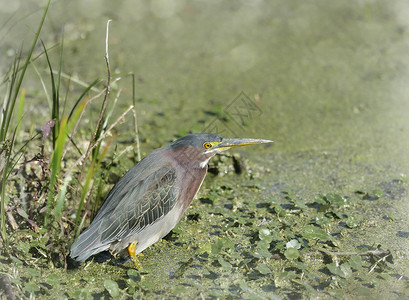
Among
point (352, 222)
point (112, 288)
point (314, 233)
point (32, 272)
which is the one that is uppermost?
point (32, 272)

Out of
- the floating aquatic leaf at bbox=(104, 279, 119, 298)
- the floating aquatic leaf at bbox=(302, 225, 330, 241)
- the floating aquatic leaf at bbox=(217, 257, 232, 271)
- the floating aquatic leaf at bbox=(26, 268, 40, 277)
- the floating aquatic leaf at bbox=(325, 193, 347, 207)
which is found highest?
the floating aquatic leaf at bbox=(26, 268, 40, 277)

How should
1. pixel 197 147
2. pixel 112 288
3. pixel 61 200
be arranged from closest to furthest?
pixel 112 288 → pixel 61 200 → pixel 197 147

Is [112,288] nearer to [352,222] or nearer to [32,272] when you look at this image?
[32,272]

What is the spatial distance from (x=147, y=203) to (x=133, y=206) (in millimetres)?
98

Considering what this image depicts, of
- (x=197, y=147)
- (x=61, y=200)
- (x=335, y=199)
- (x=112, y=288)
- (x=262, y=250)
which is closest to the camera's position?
(x=112, y=288)

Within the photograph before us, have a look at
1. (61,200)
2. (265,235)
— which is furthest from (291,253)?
(61,200)

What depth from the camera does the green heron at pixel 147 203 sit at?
383 centimetres

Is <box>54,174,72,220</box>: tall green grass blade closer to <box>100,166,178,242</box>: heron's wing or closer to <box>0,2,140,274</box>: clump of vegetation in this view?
<box>0,2,140,274</box>: clump of vegetation

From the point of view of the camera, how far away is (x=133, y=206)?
3.92 meters

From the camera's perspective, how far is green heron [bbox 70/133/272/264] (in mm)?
3826

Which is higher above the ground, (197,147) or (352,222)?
(197,147)

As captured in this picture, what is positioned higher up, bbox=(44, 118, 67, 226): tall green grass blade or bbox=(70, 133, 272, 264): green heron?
bbox=(44, 118, 67, 226): tall green grass blade

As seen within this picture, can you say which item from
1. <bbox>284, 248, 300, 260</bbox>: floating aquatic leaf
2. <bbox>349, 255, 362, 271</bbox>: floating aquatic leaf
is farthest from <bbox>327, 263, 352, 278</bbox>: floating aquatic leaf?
<bbox>284, 248, 300, 260</bbox>: floating aquatic leaf

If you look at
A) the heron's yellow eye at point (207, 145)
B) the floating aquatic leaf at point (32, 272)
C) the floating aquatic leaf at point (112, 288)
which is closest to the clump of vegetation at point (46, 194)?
the floating aquatic leaf at point (32, 272)
